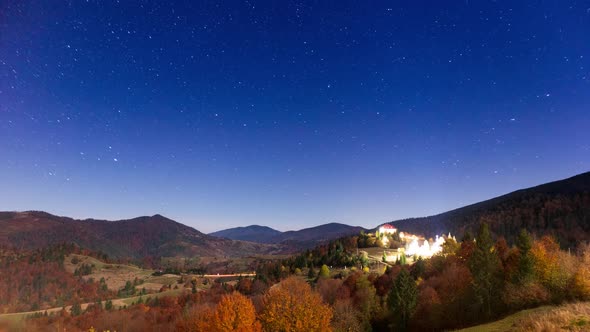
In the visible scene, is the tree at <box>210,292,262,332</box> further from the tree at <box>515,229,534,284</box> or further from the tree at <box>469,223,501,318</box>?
the tree at <box>515,229,534,284</box>

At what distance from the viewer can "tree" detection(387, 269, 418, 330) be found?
262ft

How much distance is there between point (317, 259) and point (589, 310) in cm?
14729

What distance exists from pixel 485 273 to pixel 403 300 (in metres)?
17.1

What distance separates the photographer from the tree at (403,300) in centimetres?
7981

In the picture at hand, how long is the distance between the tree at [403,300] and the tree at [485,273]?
12.9 m

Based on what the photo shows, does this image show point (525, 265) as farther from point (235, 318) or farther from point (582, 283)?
point (235, 318)

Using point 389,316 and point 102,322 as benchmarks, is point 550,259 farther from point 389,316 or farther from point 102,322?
point 102,322

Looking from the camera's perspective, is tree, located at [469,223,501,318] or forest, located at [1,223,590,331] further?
tree, located at [469,223,501,318]

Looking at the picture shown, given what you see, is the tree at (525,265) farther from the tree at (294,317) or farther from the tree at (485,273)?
the tree at (294,317)

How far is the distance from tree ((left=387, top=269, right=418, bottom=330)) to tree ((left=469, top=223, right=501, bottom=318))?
12890mm

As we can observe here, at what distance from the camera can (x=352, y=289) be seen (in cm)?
11450

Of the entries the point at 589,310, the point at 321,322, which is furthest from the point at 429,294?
the point at 589,310

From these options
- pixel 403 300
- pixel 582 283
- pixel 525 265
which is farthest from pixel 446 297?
pixel 582 283

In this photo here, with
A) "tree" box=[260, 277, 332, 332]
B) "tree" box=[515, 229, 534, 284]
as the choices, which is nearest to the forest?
"tree" box=[260, 277, 332, 332]
